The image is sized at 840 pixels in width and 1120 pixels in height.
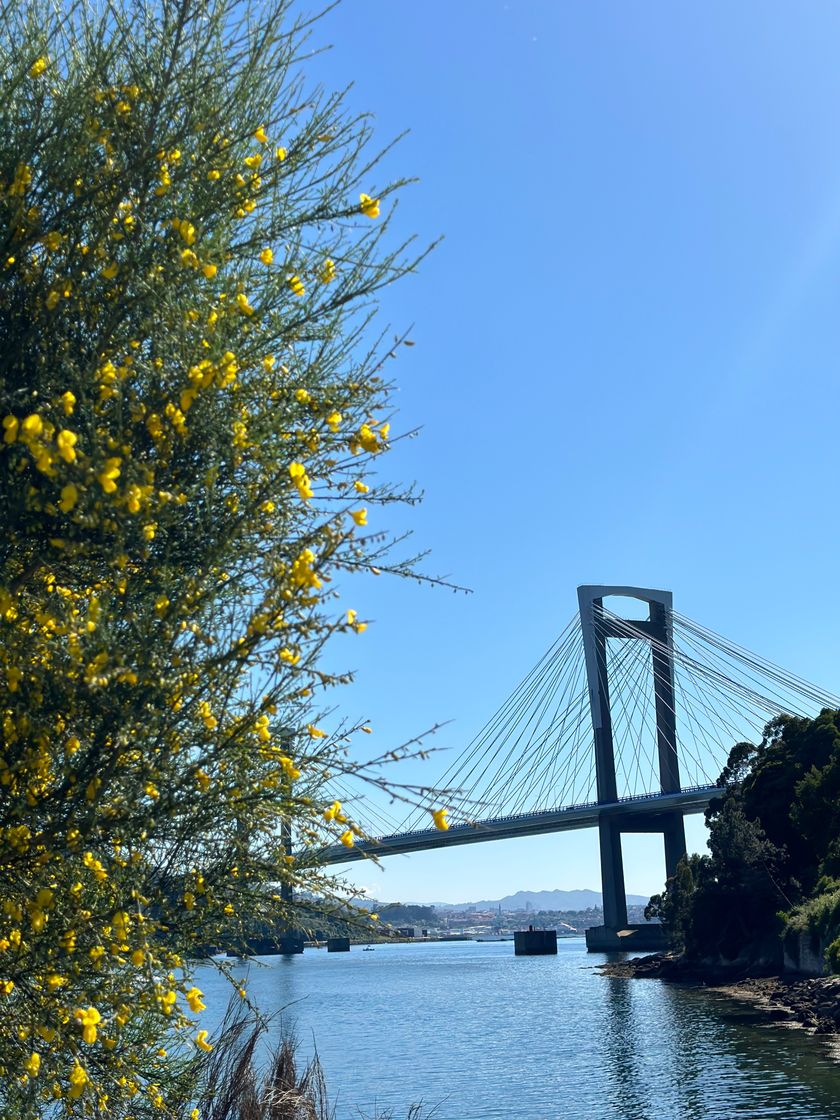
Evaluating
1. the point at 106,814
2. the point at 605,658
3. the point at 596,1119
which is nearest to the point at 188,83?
the point at 106,814

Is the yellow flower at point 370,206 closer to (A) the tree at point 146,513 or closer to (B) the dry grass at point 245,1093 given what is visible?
(A) the tree at point 146,513

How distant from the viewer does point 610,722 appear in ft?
218

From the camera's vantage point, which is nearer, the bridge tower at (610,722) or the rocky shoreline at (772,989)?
the rocky shoreline at (772,989)

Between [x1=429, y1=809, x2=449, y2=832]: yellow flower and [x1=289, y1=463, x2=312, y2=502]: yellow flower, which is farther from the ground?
[x1=289, y1=463, x2=312, y2=502]: yellow flower

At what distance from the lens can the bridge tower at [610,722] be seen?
66188 millimetres

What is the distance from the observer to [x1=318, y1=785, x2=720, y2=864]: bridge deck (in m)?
62.6

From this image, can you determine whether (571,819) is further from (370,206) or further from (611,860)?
(370,206)

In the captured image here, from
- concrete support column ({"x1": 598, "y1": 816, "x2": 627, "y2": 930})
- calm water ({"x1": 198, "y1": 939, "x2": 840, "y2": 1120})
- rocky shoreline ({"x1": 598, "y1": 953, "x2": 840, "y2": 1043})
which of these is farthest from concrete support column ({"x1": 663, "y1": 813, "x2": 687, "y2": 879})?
calm water ({"x1": 198, "y1": 939, "x2": 840, "y2": 1120})

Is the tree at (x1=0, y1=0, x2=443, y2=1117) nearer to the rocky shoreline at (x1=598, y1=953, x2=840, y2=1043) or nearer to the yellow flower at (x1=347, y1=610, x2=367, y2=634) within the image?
the yellow flower at (x1=347, y1=610, x2=367, y2=634)

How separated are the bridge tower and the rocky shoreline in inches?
385

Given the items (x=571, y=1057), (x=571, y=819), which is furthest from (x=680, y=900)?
(x=571, y=1057)

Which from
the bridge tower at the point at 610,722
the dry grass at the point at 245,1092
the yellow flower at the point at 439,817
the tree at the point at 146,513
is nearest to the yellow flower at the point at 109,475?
the tree at the point at 146,513

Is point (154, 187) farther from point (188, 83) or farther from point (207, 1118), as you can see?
point (207, 1118)

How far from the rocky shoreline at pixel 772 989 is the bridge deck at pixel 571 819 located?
8.62 meters
